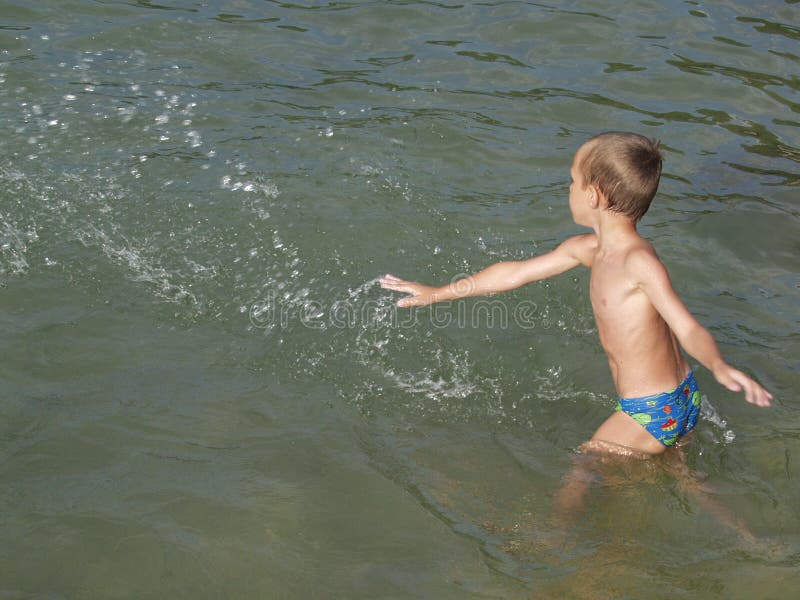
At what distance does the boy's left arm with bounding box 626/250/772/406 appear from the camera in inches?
130

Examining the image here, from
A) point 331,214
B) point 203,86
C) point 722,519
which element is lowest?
point 722,519

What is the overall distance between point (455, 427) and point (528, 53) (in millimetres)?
5089

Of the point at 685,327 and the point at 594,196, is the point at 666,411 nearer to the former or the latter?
the point at 685,327

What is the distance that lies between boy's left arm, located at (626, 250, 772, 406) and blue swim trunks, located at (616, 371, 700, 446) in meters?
0.31

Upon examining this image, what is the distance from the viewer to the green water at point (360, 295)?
346cm

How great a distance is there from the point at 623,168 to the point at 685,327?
71 centimetres

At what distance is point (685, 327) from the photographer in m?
3.63

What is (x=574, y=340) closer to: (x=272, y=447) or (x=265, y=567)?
(x=272, y=447)

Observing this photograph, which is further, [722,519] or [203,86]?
[203,86]

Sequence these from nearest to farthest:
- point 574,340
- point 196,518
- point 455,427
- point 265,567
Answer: point 265,567 → point 196,518 → point 455,427 → point 574,340

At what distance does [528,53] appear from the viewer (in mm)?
8430

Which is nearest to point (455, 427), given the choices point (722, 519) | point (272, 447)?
point (272, 447)

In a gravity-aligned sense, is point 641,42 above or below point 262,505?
above

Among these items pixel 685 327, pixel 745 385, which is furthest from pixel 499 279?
pixel 745 385
